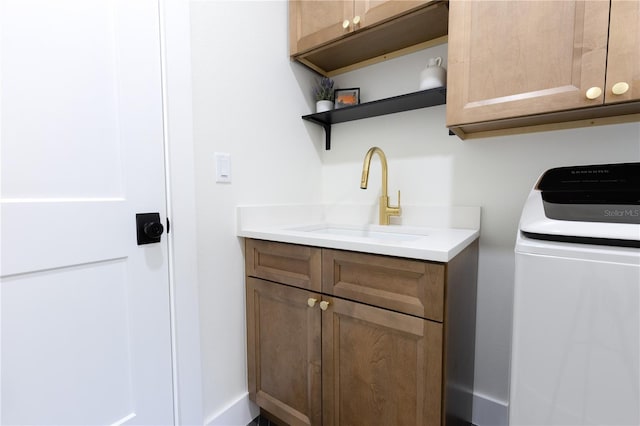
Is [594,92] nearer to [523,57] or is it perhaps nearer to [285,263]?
[523,57]

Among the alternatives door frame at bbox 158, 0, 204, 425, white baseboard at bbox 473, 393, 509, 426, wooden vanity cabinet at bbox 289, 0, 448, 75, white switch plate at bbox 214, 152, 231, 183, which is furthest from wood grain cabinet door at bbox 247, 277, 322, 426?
wooden vanity cabinet at bbox 289, 0, 448, 75

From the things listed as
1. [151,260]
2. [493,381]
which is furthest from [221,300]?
[493,381]

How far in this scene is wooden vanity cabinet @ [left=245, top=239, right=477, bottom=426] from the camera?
0.80 m

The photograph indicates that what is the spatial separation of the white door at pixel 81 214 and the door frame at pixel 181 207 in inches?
1.1

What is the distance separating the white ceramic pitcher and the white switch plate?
34.0 inches

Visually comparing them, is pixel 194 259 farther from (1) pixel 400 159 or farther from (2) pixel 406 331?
(1) pixel 400 159

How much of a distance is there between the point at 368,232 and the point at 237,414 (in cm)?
98

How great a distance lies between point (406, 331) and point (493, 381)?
745 millimetres

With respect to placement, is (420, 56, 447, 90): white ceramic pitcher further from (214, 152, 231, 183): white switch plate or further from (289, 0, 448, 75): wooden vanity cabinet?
(214, 152, 231, 183): white switch plate

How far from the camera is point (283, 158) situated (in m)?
1.44

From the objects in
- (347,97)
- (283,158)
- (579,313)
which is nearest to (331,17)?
(347,97)

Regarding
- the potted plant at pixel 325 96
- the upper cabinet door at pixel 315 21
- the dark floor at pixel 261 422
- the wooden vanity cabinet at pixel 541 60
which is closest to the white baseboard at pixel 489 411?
the dark floor at pixel 261 422

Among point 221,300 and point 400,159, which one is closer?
point 221,300

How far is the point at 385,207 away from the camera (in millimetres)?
1372
